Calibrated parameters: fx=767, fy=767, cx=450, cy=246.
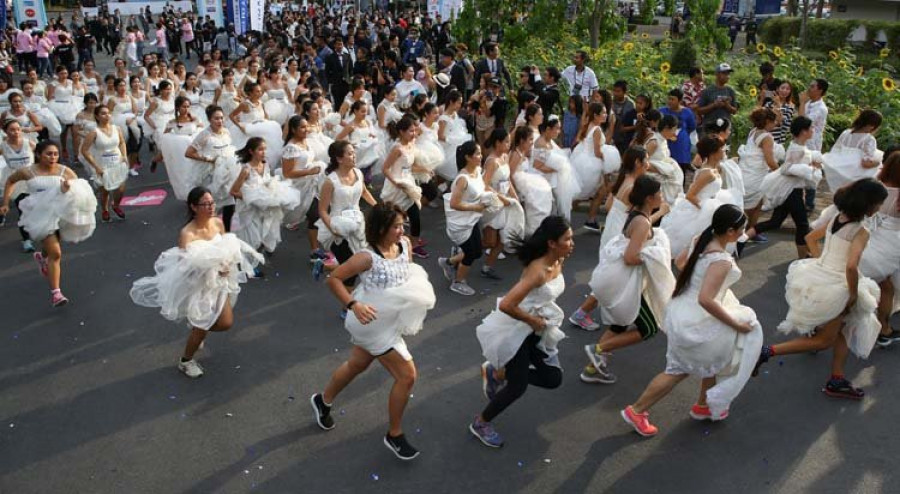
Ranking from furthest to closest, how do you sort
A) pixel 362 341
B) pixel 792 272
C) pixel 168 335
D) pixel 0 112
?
pixel 0 112
pixel 168 335
pixel 792 272
pixel 362 341

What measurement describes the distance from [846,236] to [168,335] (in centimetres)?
554

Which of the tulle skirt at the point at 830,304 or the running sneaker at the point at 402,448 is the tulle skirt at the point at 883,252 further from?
the running sneaker at the point at 402,448

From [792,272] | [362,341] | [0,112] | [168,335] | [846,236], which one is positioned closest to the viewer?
[362,341]

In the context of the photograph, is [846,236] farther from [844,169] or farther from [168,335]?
[168,335]

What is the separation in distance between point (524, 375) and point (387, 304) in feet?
3.24

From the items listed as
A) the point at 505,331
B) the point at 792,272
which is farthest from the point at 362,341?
the point at 792,272

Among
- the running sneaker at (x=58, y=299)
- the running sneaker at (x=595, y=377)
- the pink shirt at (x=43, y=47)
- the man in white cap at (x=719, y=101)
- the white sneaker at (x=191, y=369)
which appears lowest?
the running sneaker at (x=58, y=299)

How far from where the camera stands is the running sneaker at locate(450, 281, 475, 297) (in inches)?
302

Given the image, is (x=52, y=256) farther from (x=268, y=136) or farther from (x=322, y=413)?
(x=268, y=136)

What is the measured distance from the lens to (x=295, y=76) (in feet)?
49.4

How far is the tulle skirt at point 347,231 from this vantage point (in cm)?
675

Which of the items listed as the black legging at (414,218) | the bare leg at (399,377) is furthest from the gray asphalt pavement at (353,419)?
the black legging at (414,218)

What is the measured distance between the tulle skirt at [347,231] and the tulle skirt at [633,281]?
2.17 m

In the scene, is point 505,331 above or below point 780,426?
above
